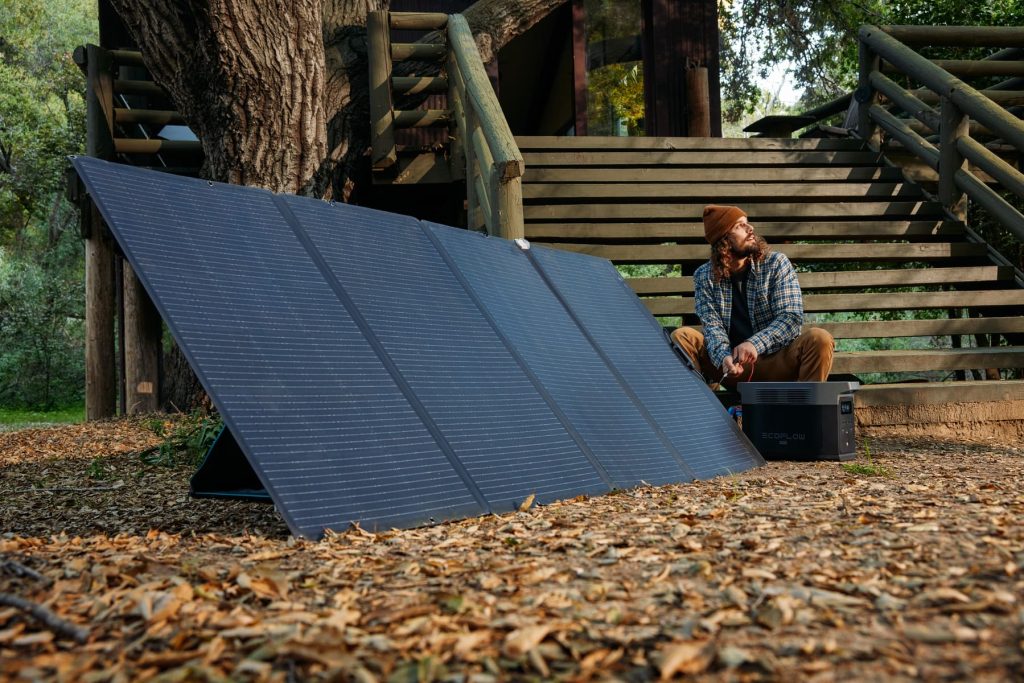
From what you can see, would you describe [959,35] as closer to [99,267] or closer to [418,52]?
[418,52]

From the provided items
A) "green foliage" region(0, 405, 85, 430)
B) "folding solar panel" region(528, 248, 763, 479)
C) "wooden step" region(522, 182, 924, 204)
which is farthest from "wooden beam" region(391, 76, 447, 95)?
"green foliage" region(0, 405, 85, 430)

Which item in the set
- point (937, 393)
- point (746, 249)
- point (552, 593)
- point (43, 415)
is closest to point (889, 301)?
point (937, 393)

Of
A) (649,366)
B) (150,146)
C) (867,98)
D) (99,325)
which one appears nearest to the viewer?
(649,366)

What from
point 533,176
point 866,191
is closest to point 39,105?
point 533,176

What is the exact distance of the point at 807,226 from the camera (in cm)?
769

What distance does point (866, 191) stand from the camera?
8156mm

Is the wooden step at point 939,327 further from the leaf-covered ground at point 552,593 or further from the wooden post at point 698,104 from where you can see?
the wooden post at point 698,104

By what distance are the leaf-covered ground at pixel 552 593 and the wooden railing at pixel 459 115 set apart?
281 cm

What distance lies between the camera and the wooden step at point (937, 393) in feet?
18.4

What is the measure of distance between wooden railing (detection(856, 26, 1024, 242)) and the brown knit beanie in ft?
8.92

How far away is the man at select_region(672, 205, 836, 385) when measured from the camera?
5.02 m

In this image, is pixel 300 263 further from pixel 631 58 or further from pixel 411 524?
pixel 631 58

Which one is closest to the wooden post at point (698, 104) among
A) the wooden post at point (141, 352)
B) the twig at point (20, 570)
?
Result: the wooden post at point (141, 352)

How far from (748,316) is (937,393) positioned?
1.39 m
